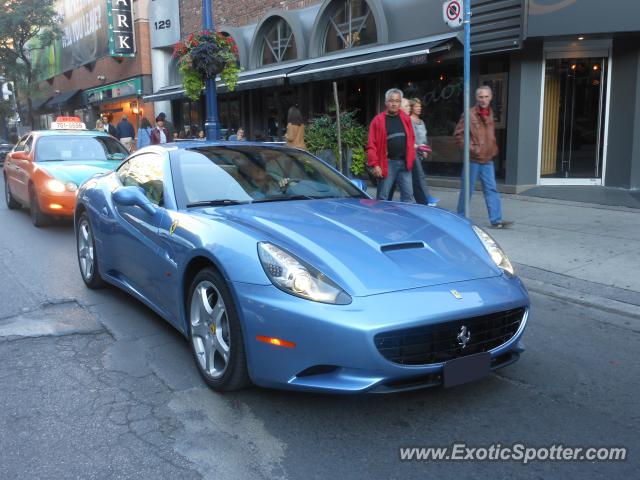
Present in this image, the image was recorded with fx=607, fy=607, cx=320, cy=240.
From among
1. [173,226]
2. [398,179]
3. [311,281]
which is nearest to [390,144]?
[398,179]

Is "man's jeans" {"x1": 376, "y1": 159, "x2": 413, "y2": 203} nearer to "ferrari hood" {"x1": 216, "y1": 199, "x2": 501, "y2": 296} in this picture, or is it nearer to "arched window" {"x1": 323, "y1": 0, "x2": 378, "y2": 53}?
"ferrari hood" {"x1": 216, "y1": 199, "x2": 501, "y2": 296}

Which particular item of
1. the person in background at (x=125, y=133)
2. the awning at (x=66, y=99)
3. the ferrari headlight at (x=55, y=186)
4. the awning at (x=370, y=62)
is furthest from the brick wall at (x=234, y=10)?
the awning at (x=66, y=99)

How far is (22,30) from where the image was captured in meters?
31.9

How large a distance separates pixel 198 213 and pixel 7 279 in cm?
337

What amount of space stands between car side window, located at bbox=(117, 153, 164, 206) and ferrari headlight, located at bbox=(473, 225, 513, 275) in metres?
2.17

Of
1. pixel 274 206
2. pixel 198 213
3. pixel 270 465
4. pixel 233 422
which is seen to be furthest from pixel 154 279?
pixel 270 465

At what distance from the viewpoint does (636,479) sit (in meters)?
2.63

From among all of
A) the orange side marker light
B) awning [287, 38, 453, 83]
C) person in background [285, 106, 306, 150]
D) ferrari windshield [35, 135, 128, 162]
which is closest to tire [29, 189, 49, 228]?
ferrari windshield [35, 135, 128, 162]

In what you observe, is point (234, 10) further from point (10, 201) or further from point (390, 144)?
point (390, 144)

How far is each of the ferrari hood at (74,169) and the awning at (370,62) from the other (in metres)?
5.56

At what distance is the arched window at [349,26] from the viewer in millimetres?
14352

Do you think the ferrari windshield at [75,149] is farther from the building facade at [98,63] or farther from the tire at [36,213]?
the building facade at [98,63]

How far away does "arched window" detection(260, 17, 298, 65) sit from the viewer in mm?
17109
